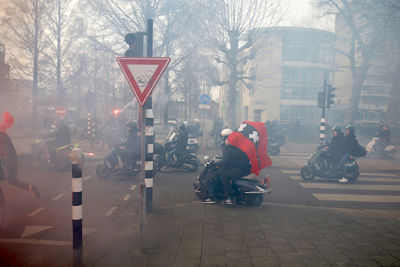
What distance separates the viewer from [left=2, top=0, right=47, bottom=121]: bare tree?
2041 centimetres

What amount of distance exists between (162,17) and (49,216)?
18137mm

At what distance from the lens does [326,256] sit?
3838mm

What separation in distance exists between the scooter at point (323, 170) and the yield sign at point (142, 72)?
6546 millimetres

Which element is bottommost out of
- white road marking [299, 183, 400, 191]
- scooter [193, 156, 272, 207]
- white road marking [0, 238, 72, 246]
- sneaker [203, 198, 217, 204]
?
white road marking [299, 183, 400, 191]

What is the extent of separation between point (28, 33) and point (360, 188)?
26770 millimetres

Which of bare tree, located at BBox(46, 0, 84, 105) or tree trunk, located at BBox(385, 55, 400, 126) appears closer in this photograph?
tree trunk, located at BBox(385, 55, 400, 126)

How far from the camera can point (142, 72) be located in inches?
155

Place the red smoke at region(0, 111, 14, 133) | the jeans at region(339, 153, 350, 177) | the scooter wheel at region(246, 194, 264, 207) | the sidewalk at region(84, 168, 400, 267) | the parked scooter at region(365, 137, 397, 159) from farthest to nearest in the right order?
the parked scooter at region(365, 137, 397, 159), the jeans at region(339, 153, 350, 177), the scooter wheel at region(246, 194, 264, 207), the red smoke at region(0, 111, 14, 133), the sidewalk at region(84, 168, 400, 267)

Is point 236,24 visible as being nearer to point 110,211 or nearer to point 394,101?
point 394,101

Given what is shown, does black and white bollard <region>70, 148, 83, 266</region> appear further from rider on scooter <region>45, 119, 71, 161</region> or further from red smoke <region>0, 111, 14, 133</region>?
rider on scooter <region>45, 119, 71, 161</region>

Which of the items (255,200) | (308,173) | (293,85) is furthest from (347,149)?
(293,85)

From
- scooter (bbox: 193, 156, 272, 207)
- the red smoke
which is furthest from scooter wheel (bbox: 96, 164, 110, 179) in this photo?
scooter (bbox: 193, 156, 272, 207)

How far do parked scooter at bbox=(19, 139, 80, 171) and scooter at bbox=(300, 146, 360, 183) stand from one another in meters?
6.78

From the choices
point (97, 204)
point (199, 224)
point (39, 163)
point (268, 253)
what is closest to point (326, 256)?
point (268, 253)
